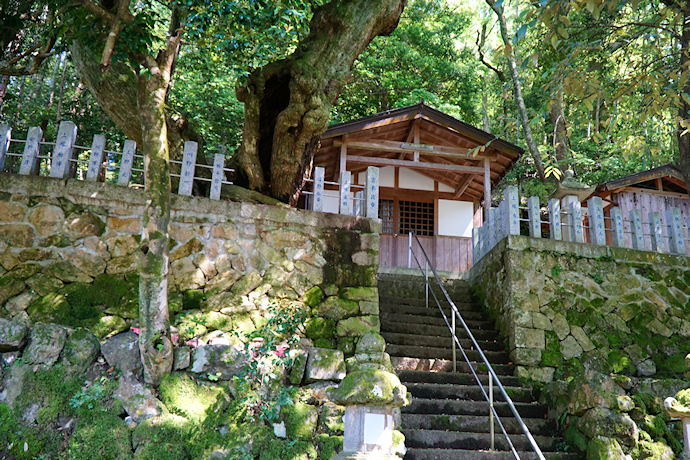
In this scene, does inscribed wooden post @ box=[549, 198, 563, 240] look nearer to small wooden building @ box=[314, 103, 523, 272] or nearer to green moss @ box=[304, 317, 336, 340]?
small wooden building @ box=[314, 103, 523, 272]

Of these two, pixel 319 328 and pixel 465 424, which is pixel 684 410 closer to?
pixel 465 424

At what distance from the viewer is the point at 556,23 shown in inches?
194

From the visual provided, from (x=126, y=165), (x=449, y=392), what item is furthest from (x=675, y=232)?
(x=126, y=165)

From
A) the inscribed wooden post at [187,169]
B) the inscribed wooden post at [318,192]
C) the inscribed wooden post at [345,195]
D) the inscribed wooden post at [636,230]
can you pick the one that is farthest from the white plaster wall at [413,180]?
the inscribed wooden post at [187,169]

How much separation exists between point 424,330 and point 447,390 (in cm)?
144

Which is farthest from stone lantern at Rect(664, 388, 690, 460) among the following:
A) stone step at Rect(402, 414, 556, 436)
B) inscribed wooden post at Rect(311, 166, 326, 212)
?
inscribed wooden post at Rect(311, 166, 326, 212)

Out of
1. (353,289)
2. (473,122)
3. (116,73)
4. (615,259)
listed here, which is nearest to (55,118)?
(116,73)

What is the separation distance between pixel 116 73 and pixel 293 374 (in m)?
4.76

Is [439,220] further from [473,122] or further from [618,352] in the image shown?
[473,122]

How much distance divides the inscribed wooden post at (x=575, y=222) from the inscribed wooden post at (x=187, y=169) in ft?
20.1

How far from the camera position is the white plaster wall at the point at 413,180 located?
13.0 m

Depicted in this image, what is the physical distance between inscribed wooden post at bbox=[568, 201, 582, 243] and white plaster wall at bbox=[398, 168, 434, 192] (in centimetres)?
445

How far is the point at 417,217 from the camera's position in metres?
12.8

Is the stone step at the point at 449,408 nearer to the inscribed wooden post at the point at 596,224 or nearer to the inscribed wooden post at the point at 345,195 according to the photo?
the inscribed wooden post at the point at 345,195
